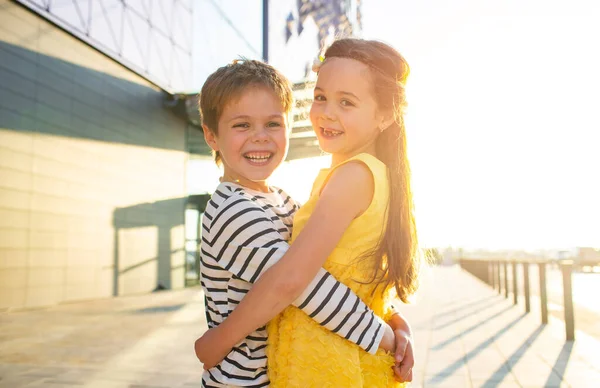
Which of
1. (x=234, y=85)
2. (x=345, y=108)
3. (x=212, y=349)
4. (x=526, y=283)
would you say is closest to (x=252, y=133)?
(x=234, y=85)

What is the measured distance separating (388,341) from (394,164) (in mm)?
470

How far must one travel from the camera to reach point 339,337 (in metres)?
1.25

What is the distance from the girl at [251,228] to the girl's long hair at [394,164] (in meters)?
0.13

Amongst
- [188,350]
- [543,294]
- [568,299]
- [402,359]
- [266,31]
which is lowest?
[188,350]

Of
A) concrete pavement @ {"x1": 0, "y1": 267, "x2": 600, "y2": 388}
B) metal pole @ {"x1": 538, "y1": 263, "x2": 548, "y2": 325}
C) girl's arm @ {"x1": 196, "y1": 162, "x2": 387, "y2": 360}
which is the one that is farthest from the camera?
metal pole @ {"x1": 538, "y1": 263, "x2": 548, "y2": 325}

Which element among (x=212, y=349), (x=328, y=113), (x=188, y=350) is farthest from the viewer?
(x=188, y=350)

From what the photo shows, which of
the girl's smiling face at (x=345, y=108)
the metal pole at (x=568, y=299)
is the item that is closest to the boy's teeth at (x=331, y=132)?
the girl's smiling face at (x=345, y=108)

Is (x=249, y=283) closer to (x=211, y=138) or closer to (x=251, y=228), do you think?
(x=251, y=228)

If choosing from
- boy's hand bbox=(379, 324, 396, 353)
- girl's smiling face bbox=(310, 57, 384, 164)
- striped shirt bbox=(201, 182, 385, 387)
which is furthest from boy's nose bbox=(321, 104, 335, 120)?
boy's hand bbox=(379, 324, 396, 353)

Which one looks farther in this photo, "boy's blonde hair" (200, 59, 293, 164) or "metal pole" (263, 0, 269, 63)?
"metal pole" (263, 0, 269, 63)

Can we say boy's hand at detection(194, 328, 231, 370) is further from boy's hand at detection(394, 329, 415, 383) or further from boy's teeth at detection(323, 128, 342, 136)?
boy's teeth at detection(323, 128, 342, 136)

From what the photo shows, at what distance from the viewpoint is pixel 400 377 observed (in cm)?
135

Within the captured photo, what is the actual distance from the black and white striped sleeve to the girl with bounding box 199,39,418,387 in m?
0.04

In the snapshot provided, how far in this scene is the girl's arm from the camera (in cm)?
118
